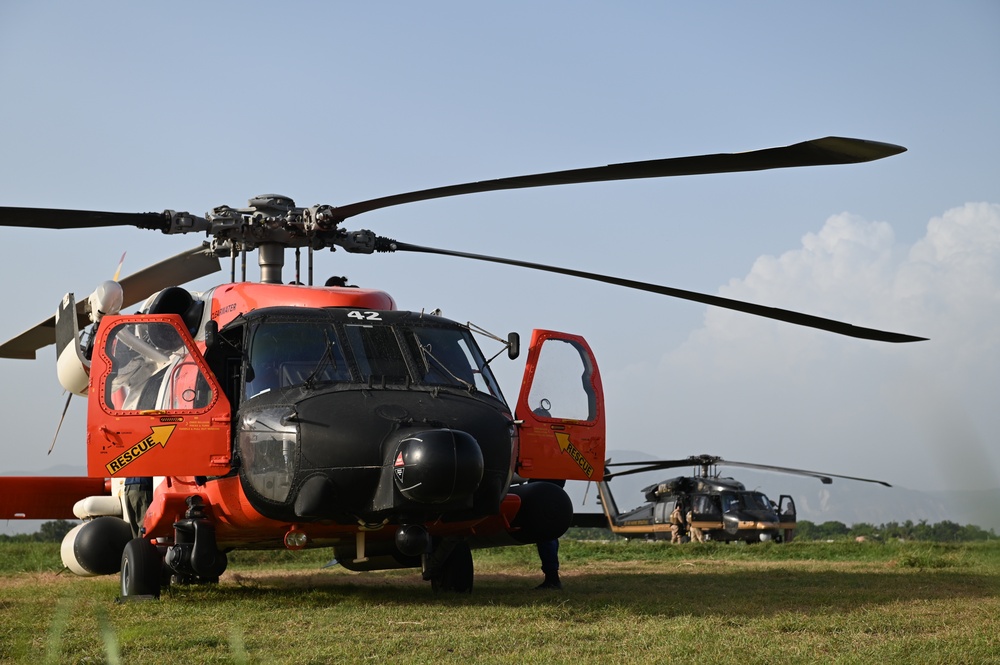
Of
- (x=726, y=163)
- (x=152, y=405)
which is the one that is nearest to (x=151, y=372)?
(x=152, y=405)

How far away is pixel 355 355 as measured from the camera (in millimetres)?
7848

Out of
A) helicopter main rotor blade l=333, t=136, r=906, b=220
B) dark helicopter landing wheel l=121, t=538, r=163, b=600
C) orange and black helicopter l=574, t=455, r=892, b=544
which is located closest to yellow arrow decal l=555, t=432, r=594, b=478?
helicopter main rotor blade l=333, t=136, r=906, b=220

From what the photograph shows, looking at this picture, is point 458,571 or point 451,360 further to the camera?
point 458,571

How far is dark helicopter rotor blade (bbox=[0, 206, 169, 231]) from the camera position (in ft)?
23.3

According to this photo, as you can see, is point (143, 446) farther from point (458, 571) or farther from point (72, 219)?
point (458, 571)

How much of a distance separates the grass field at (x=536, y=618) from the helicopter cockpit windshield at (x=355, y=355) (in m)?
1.57

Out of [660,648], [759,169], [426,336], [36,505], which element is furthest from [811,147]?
[36,505]

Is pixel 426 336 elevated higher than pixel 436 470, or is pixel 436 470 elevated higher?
pixel 426 336

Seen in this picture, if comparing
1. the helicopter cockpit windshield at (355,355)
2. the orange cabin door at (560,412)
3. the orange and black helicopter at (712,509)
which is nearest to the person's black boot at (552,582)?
the orange cabin door at (560,412)

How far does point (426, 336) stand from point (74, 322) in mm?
3167

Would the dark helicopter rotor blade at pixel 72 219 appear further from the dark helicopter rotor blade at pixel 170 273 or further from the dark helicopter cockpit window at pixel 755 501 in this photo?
the dark helicopter cockpit window at pixel 755 501

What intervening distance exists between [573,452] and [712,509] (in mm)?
18972

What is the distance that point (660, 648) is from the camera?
543cm

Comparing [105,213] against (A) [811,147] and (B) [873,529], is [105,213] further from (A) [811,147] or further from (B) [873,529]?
(B) [873,529]
